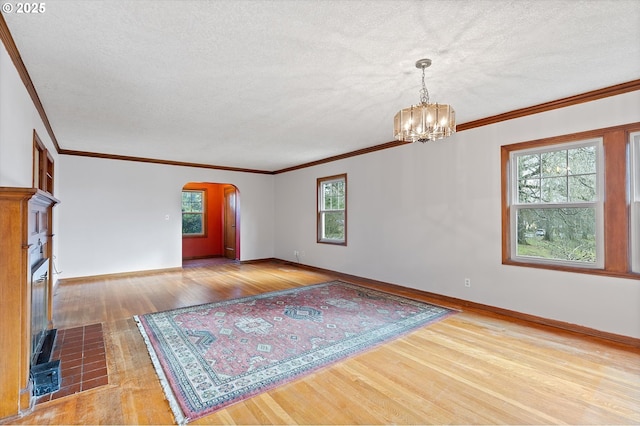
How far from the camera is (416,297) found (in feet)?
14.9

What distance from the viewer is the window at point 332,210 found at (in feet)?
20.6

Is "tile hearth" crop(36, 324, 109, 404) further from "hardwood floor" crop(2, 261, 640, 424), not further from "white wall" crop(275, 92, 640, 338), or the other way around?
"white wall" crop(275, 92, 640, 338)


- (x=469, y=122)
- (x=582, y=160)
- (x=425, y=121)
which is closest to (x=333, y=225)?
(x=469, y=122)

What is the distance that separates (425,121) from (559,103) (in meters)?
2.03

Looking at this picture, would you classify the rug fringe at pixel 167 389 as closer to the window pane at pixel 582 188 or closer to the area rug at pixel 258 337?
the area rug at pixel 258 337

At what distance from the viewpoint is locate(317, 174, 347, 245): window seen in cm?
627

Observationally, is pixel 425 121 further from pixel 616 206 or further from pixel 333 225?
pixel 333 225

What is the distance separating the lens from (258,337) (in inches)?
121

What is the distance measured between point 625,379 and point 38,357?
14.9ft

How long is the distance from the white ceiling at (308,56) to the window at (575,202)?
614 mm

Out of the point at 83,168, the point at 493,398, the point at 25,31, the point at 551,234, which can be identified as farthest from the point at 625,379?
the point at 83,168

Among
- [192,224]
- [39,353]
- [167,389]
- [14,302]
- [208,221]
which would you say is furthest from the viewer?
[208,221]

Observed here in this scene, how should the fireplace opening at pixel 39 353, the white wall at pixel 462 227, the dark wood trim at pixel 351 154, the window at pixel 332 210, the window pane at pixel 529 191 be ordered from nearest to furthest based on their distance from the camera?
the fireplace opening at pixel 39 353 → the white wall at pixel 462 227 → the window pane at pixel 529 191 → the dark wood trim at pixel 351 154 → the window at pixel 332 210

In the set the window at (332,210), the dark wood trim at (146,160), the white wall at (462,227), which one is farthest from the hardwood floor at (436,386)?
the dark wood trim at (146,160)
